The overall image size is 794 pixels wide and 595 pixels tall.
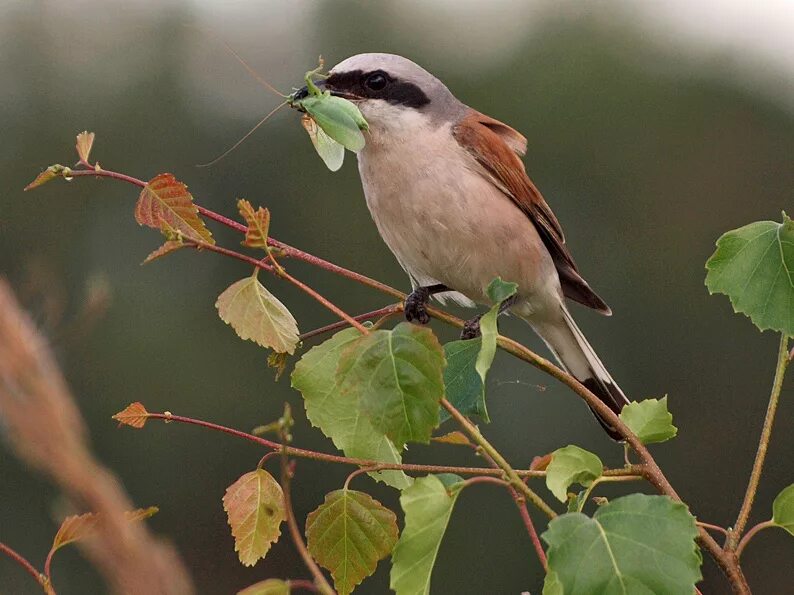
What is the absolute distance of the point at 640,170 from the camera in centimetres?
2541

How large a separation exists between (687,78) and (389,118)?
84.9ft

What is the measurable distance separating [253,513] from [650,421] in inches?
16.2

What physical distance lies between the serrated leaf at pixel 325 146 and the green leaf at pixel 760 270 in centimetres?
56

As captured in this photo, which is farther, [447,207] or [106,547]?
[447,207]

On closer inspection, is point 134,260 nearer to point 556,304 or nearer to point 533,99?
point 533,99

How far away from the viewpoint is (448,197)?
2.42 meters

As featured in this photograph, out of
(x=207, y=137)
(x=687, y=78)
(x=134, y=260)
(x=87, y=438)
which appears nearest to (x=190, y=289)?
(x=134, y=260)

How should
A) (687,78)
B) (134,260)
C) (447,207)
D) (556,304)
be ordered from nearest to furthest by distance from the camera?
(447,207) → (556,304) → (134,260) → (687,78)

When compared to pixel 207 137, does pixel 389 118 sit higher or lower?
higher

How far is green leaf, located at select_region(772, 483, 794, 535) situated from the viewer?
46.1 inches

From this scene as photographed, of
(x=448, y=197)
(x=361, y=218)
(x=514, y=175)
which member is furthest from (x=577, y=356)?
(x=361, y=218)

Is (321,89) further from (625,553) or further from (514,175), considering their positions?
(625,553)

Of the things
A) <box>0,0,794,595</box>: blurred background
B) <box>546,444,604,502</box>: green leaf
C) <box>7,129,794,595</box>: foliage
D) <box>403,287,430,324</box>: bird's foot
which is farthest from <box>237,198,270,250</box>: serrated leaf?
<box>0,0,794,595</box>: blurred background

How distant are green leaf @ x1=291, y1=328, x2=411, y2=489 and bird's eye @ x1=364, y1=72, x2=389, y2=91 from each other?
4.05 feet
